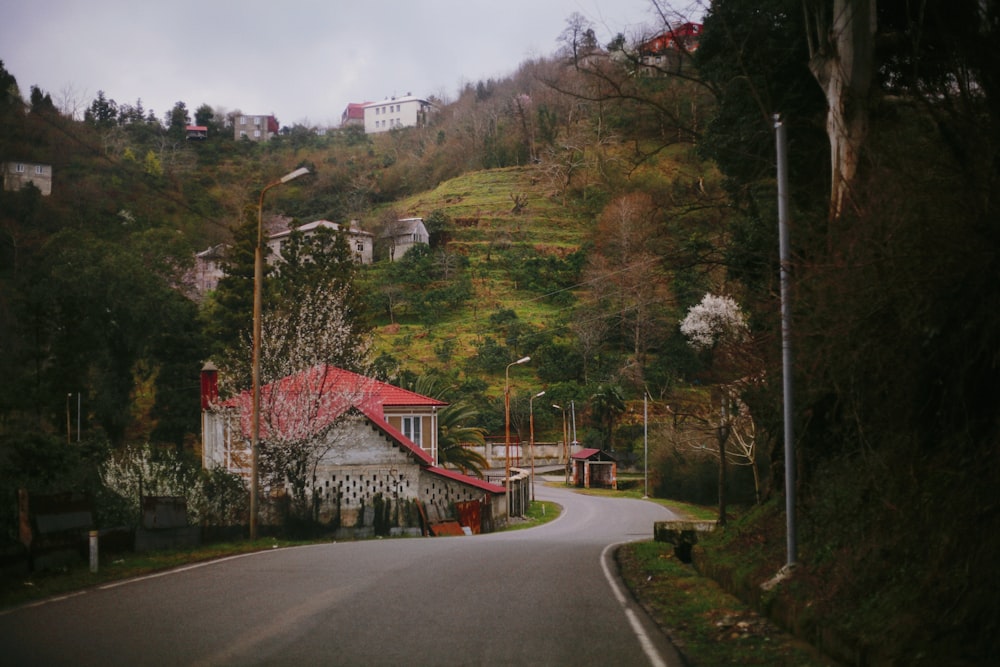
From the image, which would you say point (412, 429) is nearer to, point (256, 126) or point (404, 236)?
point (404, 236)

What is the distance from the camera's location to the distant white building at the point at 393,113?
191 meters

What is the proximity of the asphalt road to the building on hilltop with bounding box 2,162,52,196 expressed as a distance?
43.9m

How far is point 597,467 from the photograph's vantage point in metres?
71.6

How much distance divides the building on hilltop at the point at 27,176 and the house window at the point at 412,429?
81.7 feet

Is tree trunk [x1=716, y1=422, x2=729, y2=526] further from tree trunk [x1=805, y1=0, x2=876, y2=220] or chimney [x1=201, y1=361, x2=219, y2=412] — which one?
chimney [x1=201, y1=361, x2=219, y2=412]

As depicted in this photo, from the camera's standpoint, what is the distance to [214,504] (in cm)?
2503

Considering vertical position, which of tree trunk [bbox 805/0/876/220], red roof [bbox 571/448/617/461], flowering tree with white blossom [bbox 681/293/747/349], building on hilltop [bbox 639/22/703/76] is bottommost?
red roof [bbox 571/448/617/461]

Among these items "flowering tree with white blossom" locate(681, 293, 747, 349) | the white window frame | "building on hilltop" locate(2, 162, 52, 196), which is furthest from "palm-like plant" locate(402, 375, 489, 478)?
"building on hilltop" locate(2, 162, 52, 196)

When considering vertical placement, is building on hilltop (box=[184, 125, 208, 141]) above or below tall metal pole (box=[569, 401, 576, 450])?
above

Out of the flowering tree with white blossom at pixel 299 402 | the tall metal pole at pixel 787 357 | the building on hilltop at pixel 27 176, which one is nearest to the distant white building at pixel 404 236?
the building on hilltop at pixel 27 176

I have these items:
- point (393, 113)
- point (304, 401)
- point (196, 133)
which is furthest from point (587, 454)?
point (393, 113)

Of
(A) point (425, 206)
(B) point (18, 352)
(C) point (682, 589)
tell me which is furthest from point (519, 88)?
(C) point (682, 589)

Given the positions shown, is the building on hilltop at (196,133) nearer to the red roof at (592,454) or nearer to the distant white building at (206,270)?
the distant white building at (206,270)

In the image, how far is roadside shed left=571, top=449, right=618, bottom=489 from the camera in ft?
233
